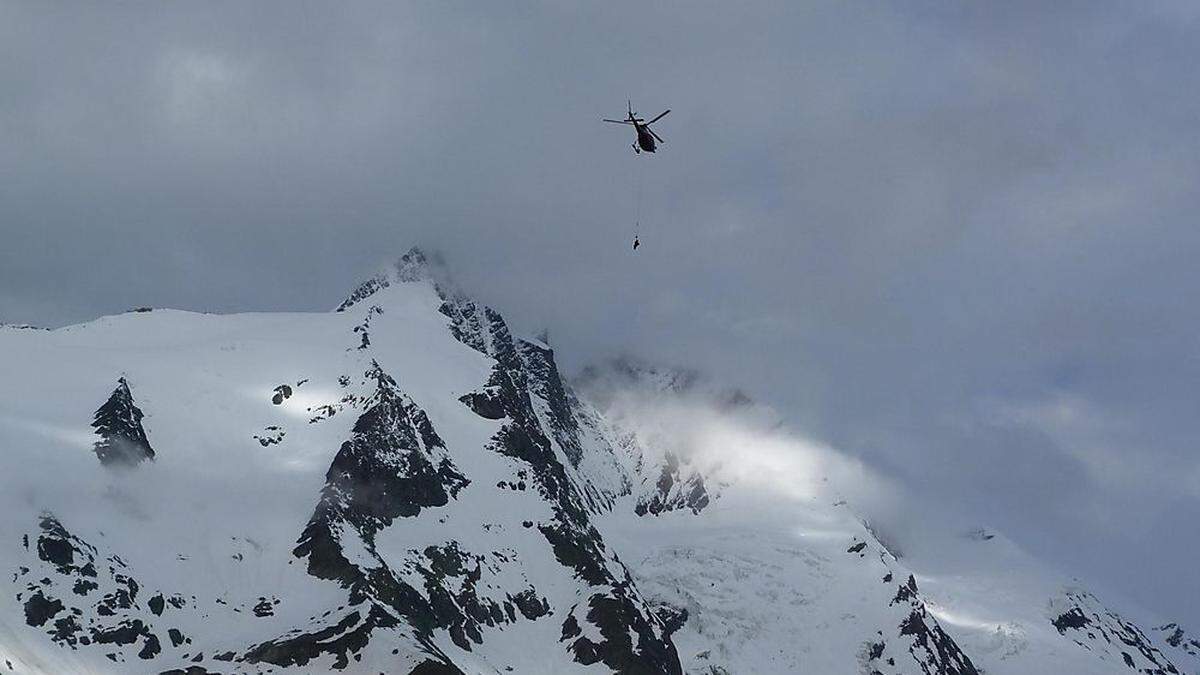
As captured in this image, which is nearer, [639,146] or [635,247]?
[639,146]
